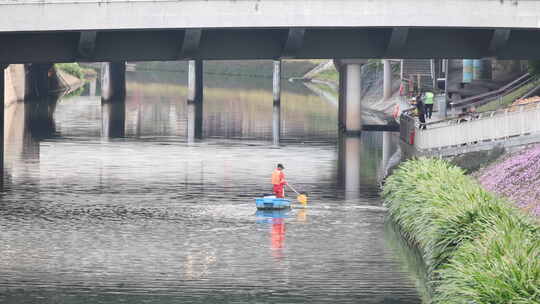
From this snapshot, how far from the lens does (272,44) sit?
64.5 metres

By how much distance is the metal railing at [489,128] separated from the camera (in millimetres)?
49906

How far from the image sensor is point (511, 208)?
31984 mm

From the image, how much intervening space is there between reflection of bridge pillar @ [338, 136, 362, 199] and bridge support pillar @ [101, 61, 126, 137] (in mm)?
21436

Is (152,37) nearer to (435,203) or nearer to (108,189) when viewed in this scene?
(108,189)

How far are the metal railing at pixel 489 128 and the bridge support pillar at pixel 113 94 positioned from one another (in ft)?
125

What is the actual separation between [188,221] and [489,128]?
15.5 meters

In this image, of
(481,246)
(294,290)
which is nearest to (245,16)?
(294,290)

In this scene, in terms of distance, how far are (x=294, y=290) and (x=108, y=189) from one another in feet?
73.6

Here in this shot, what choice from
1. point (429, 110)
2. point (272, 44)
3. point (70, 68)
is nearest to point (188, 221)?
point (272, 44)

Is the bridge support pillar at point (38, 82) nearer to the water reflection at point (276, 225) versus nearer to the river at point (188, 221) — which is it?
the river at point (188, 221)

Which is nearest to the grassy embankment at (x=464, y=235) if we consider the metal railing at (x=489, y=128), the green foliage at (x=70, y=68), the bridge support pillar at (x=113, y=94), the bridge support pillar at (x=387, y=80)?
the metal railing at (x=489, y=128)

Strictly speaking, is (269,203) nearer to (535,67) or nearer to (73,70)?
(535,67)

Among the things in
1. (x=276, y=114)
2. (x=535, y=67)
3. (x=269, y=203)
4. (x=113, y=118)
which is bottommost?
(x=269, y=203)

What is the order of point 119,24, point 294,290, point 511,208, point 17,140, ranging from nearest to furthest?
point 294,290
point 511,208
point 119,24
point 17,140
